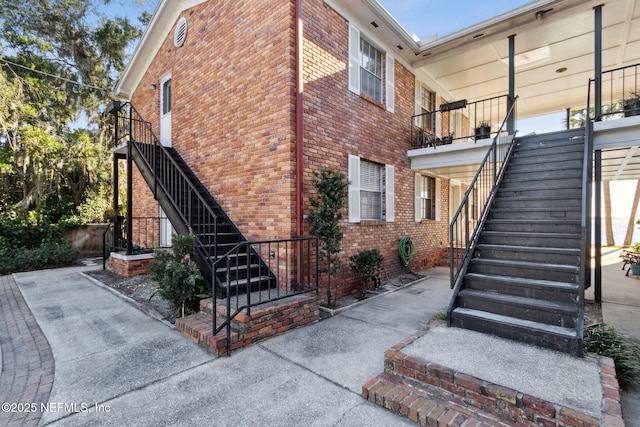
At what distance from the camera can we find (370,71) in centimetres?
675

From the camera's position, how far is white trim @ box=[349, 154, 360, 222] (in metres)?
5.80

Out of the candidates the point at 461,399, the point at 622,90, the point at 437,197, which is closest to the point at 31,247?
the point at 461,399

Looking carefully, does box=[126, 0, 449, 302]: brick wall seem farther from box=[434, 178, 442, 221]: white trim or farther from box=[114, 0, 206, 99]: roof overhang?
box=[434, 178, 442, 221]: white trim

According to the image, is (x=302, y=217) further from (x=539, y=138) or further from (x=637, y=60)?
(x=637, y=60)

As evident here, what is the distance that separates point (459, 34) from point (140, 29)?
14.6 metres

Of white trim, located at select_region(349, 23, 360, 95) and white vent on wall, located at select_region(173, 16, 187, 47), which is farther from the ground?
white vent on wall, located at select_region(173, 16, 187, 47)

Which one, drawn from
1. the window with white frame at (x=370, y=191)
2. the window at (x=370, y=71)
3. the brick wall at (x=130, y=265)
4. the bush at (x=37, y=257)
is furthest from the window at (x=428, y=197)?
the bush at (x=37, y=257)

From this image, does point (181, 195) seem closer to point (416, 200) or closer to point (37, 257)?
point (37, 257)

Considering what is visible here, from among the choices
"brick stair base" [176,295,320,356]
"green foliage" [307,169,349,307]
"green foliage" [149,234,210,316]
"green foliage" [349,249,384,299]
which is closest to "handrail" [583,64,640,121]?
"green foliage" [349,249,384,299]

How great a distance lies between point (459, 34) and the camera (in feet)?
22.9

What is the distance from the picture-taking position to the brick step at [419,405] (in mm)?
2170

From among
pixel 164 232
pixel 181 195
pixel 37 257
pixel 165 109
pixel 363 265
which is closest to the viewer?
pixel 363 265

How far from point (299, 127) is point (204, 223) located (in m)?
2.23

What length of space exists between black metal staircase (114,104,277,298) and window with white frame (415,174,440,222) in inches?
202
